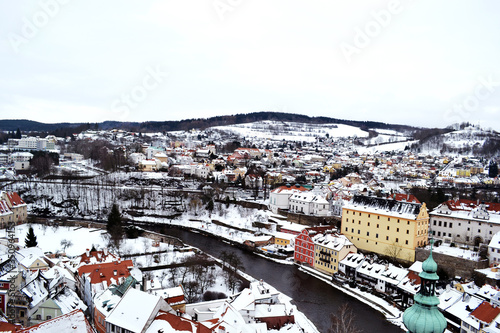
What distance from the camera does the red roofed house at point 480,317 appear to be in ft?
45.6

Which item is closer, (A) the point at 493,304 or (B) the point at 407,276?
(A) the point at 493,304

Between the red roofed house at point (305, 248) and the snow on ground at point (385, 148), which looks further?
the snow on ground at point (385, 148)

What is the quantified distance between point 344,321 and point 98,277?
411 inches

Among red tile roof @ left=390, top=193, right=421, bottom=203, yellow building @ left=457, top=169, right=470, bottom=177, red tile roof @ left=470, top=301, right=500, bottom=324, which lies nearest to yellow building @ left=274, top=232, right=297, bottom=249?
red tile roof @ left=390, top=193, right=421, bottom=203

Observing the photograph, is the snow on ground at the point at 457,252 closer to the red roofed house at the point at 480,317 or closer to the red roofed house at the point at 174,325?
the red roofed house at the point at 480,317

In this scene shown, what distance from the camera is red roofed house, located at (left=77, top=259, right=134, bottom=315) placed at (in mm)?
15352

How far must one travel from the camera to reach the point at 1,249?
62.7 ft

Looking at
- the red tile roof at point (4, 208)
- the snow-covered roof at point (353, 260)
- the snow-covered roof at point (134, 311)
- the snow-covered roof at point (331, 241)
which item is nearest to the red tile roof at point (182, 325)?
the snow-covered roof at point (134, 311)

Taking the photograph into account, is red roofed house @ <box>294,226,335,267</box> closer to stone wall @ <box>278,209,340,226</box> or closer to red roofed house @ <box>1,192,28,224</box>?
stone wall @ <box>278,209,340,226</box>

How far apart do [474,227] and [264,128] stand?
101747 mm

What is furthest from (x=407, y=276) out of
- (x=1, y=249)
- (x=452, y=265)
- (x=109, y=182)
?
(x=109, y=182)

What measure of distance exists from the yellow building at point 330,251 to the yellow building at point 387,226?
8.16 ft

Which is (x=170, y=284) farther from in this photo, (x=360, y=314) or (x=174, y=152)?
(x=174, y=152)

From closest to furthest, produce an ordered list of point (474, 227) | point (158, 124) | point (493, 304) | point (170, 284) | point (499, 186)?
point (493, 304), point (170, 284), point (474, 227), point (499, 186), point (158, 124)
